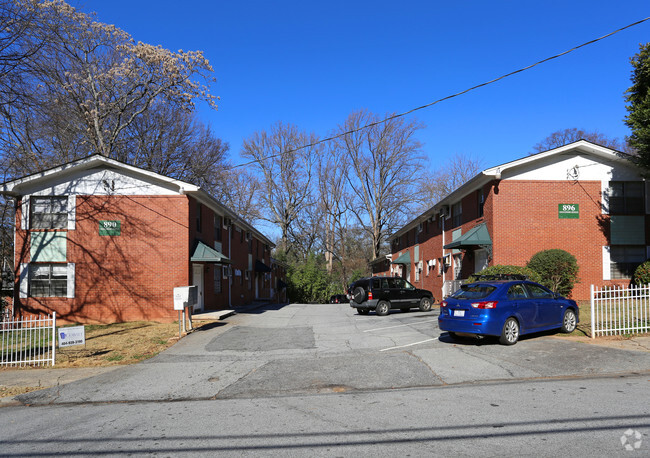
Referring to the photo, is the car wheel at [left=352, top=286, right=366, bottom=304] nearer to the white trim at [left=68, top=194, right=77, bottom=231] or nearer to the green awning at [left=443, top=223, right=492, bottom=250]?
the green awning at [left=443, top=223, right=492, bottom=250]

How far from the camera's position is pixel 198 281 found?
21609 mm

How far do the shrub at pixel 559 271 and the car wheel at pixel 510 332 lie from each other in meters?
8.70

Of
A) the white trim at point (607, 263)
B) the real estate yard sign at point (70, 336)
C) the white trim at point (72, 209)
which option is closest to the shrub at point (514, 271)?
the white trim at point (607, 263)

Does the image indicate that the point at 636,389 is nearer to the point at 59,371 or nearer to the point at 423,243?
the point at 59,371

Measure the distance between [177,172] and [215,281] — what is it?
1536 centimetres

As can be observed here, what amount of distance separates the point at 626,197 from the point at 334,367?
57.2 feet

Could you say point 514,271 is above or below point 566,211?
below

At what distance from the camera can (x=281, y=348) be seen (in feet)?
42.5

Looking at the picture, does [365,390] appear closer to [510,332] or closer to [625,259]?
[510,332]

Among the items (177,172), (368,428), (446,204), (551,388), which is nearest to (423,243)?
(446,204)

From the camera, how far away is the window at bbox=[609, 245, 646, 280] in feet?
68.1

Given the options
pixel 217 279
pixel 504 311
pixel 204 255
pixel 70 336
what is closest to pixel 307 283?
pixel 217 279

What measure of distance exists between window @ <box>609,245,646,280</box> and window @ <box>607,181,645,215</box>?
154 cm

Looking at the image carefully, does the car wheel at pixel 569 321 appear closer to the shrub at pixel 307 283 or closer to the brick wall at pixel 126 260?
the brick wall at pixel 126 260
